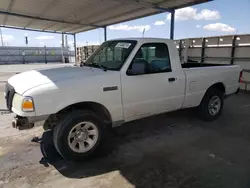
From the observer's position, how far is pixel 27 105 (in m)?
2.86

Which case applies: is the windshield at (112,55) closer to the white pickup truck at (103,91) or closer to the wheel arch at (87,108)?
the white pickup truck at (103,91)

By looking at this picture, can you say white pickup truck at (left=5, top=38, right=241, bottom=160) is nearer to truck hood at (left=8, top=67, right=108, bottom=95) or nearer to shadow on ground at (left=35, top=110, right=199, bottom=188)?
truck hood at (left=8, top=67, right=108, bottom=95)

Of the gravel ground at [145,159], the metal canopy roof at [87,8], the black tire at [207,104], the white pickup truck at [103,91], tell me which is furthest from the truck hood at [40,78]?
the metal canopy roof at [87,8]

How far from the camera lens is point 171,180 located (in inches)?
112

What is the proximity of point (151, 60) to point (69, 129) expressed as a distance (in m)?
2.03

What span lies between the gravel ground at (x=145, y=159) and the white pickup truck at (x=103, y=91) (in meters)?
0.40

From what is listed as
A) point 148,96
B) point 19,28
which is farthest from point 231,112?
point 19,28

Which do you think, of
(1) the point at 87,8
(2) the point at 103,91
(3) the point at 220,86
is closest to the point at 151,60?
(2) the point at 103,91

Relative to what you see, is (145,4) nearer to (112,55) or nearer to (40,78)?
(112,55)

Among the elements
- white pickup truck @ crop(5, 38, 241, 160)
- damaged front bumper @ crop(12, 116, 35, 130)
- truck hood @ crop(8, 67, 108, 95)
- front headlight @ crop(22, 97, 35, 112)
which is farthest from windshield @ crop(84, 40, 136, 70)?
damaged front bumper @ crop(12, 116, 35, 130)

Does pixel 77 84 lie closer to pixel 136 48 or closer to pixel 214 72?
pixel 136 48

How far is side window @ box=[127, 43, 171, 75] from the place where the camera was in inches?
144

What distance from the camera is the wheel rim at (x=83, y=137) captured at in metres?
3.29

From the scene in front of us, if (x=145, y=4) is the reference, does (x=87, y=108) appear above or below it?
below
